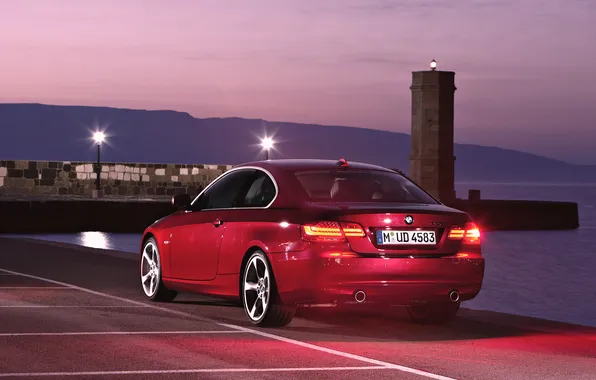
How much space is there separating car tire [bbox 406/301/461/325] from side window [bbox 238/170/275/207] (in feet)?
6.15

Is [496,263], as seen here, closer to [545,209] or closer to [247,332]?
[247,332]

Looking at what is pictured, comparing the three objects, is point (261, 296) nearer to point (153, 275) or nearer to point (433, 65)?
point (153, 275)

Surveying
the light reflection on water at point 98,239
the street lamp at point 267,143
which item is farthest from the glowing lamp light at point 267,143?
the light reflection on water at point 98,239

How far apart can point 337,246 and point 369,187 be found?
1640mm

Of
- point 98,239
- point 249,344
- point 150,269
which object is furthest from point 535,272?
point 249,344

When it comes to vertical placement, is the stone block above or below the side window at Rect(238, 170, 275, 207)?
above

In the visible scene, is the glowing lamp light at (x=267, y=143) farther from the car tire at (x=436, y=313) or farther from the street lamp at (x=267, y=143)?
the car tire at (x=436, y=313)

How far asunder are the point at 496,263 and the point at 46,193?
3146 cm

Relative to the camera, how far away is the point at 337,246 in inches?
486

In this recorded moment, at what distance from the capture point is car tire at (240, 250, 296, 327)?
12.9 metres

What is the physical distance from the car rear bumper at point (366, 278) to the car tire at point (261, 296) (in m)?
0.21

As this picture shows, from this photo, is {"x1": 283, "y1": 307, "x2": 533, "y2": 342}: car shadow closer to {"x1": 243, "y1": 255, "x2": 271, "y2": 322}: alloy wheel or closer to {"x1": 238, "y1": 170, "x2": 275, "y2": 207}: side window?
{"x1": 243, "y1": 255, "x2": 271, "y2": 322}: alloy wheel

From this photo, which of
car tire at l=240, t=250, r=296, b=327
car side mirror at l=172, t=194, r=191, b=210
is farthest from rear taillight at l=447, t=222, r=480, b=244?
car side mirror at l=172, t=194, r=191, b=210

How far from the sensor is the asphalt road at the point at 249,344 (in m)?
10.2
